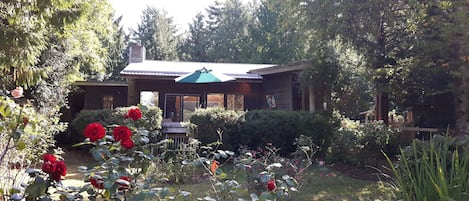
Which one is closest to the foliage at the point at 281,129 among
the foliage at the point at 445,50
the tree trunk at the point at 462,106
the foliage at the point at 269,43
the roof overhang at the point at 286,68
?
the roof overhang at the point at 286,68

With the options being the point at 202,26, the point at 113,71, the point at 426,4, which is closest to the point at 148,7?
the point at 202,26

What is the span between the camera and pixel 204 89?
15.2 meters

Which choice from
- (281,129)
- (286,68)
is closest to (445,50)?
(281,129)

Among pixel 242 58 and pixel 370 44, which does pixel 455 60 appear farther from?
pixel 242 58

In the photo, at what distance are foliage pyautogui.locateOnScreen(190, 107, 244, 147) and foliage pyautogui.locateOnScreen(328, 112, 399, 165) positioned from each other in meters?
2.57

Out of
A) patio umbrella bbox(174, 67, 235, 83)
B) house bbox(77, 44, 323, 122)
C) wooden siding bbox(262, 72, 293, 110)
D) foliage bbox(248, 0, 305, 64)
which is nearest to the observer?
patio umbrella bbox(174, 67, 235, 83)

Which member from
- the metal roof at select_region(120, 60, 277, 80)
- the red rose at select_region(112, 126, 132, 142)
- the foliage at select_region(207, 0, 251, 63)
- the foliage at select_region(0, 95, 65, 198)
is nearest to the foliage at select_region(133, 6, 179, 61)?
the foliage at select_region(207, 0, 251, 63)

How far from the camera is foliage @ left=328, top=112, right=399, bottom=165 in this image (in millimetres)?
8477

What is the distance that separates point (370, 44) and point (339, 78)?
145 centimetres

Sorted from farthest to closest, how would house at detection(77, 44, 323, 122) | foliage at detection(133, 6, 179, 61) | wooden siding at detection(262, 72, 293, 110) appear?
foliage at detection(133, 6, 179, 61) → house at detection(77, 44, 323, 122) → wooden siding at detection(262, 72, 293, 110)

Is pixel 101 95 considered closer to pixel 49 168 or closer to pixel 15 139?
pixel 15 139

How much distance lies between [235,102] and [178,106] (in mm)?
2365

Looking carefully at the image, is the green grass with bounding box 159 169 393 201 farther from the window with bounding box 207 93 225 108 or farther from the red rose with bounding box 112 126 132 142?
the window with bounding box 207 93 225 108

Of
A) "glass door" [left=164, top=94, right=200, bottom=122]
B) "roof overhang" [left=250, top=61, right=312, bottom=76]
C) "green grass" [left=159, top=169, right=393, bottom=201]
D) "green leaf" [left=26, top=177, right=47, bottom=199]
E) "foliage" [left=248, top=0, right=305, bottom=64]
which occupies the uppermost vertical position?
"foliage" [left=248, top=0, right=305, bottom=64]
